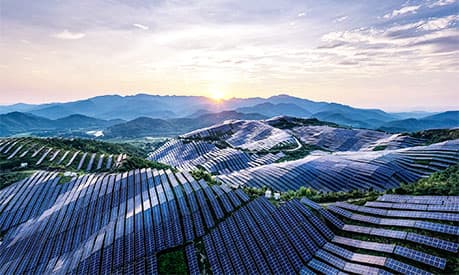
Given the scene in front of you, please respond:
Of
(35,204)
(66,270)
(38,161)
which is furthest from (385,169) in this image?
(38,161)

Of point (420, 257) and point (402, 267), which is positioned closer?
point (402, 267)

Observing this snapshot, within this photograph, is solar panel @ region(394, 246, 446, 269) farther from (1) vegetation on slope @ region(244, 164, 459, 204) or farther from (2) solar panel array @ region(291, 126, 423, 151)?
(2) solar panel array @ region(291, 126, 423, 151)

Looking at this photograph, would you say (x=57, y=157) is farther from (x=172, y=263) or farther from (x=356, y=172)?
(x=356, y=172)

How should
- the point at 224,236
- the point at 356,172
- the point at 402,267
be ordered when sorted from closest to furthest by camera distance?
the point at 402,267, the point at 224,236, the point at 356,172

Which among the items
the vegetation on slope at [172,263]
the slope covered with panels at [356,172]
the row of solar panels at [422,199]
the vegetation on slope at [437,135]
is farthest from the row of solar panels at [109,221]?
the vegetation on slope at [437,135]

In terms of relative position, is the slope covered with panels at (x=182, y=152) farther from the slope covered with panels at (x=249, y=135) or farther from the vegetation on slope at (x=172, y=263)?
the vegetation on slope at (x=172, y=263)

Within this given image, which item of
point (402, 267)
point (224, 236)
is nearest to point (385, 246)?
point (402, 267)
